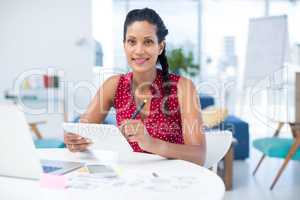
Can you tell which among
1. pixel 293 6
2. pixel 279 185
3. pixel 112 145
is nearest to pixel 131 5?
pixel 293 6

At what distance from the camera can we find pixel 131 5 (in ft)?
21.4

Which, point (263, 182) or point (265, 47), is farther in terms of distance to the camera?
point (265, 47)

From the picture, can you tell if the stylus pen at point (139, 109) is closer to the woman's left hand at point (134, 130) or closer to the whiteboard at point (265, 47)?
the woman's left hand at point (134, 130)

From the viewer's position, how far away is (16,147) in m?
1.02

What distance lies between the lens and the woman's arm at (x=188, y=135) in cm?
140

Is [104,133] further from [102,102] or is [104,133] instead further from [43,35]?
[43,35]

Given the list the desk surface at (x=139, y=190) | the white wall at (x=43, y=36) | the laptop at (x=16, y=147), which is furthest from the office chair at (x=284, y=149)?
the white wall at (x=43, y=36)

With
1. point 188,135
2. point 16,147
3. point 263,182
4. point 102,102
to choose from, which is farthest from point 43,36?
point 16,147

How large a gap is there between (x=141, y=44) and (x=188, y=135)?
0.44 metres

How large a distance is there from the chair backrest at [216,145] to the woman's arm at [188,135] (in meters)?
0.09

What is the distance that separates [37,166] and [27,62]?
4523 millimetres

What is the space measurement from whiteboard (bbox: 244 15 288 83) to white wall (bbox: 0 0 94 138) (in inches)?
92.8

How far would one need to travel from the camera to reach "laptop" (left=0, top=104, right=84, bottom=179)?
974mm

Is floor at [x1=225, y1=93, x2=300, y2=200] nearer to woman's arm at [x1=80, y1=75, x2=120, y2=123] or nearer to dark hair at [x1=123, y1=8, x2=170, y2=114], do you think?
woman's arm at [x1=80, y1=75, x2=120, y2=123]
